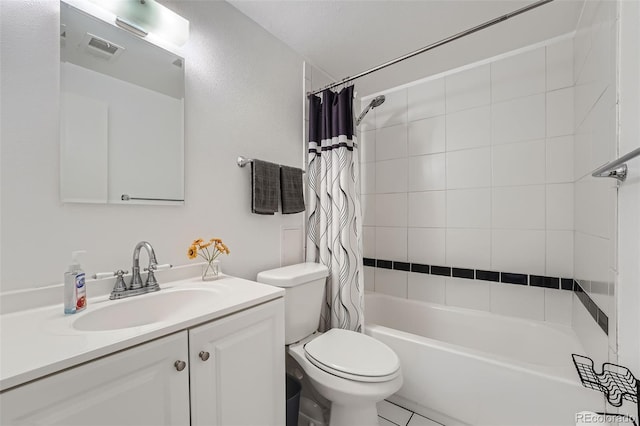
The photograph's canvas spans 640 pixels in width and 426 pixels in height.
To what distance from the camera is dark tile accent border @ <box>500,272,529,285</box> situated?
6.01ft

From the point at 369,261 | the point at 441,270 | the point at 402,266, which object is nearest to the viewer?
the point at 441,270

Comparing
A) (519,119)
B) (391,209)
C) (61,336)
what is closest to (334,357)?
(61,336)

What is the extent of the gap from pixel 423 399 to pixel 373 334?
16.7 inches

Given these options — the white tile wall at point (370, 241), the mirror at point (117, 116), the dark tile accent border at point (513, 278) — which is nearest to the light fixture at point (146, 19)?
the mirror at point (117, 116)

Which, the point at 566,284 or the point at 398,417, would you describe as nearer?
the point at 398,417

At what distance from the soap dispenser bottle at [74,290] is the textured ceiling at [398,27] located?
151 centimetres

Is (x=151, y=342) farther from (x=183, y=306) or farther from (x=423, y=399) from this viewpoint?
(x=423, y=399)

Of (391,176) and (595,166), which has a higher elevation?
(391,176)

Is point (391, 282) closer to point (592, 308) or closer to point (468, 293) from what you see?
point (468, 293)

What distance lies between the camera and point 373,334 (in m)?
1.72

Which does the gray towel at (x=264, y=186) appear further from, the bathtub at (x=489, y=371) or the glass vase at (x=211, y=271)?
the bathtub at (x=489, y=371)

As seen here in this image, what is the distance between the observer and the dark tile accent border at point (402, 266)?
232cm

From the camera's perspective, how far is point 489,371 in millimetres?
1348

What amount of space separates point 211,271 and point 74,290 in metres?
0.52
